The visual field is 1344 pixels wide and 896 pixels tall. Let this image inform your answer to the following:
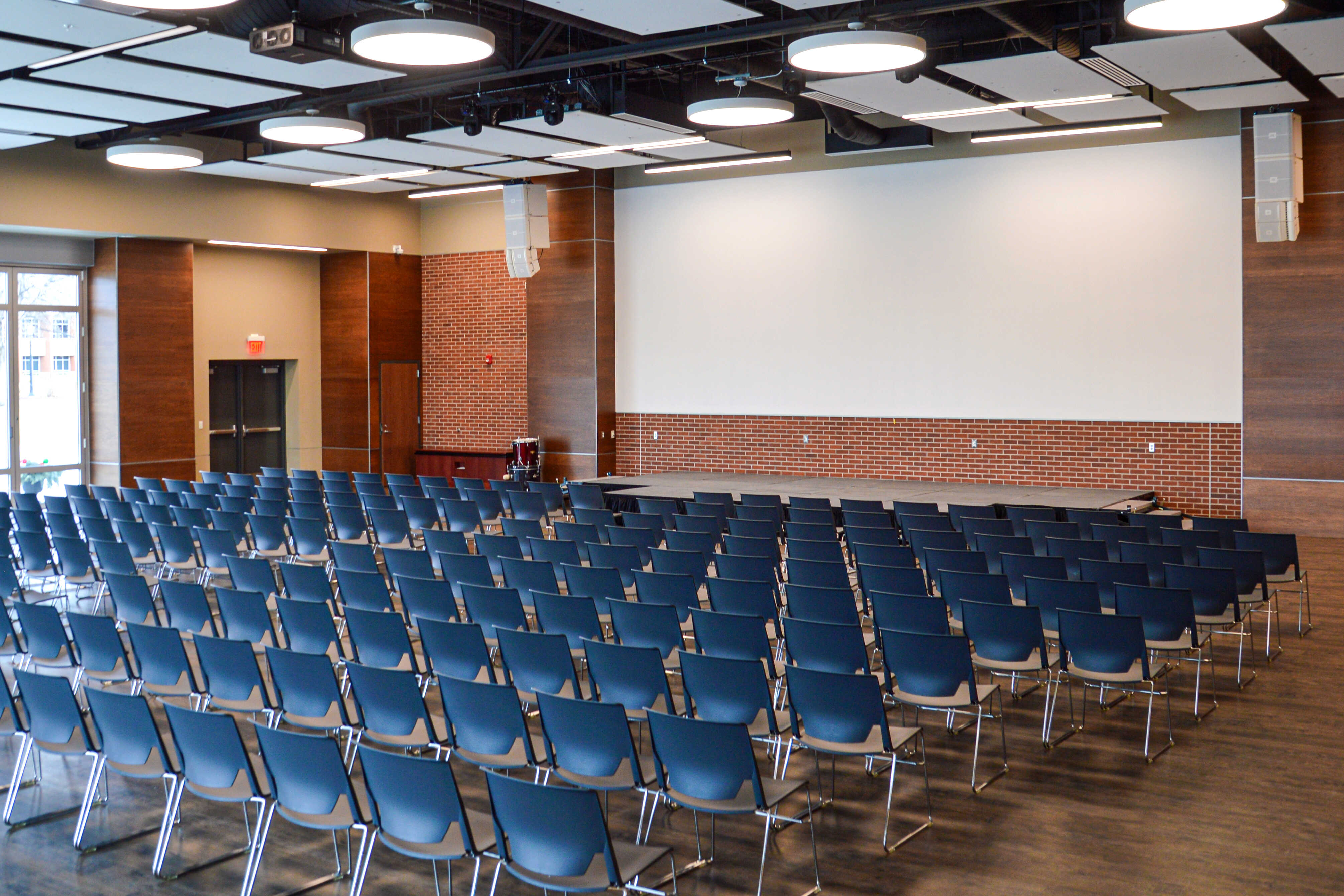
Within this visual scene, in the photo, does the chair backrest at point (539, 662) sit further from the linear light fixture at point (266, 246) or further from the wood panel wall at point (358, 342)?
the wood panel wall at point (358, 342)

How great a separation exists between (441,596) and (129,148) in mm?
8882

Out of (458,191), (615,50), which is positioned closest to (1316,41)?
(615,50)

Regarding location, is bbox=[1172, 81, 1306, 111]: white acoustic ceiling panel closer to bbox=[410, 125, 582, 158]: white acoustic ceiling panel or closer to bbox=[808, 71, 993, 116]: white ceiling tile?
bbox=[808, 71, 993, 116]: white ceiling tile

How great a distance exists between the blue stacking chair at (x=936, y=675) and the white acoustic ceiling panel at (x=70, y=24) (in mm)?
7020

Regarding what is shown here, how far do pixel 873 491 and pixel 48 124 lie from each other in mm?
10166

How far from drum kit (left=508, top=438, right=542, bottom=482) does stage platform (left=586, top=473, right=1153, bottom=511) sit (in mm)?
1239

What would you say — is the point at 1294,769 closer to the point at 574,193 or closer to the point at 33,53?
the point at 33,53

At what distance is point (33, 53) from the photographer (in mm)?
9609

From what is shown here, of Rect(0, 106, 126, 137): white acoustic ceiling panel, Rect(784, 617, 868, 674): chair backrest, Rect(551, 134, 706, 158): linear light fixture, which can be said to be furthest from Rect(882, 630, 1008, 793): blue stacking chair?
Rect(0, 106, 126, 137): white acoustic ceiling panel

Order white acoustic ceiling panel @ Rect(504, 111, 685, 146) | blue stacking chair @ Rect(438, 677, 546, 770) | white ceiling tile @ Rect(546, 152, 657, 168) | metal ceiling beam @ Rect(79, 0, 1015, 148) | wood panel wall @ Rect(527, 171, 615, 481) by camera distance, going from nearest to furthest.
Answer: blue stacking chair @ Rect(438, 677, 546, 770), metal ceiling beam @ Rect(79, 0, 1015, 148), white acoustic ceiling panel @ Rect(504, 111, 685, 146), white ceiling tile @ Rect(546, 152, 657, 168), wood panel wall @ Rect(527, 171, 615, 481)

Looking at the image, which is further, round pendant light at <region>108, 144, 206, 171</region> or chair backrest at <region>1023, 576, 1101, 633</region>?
round pendant light at <region>108, 144, 206, 171</region>

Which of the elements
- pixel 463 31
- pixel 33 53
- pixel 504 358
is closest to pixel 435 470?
pixel 504 358

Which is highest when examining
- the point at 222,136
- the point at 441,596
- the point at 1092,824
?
the point at 222,136

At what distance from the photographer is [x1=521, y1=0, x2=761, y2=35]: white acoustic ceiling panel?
8656 mm
